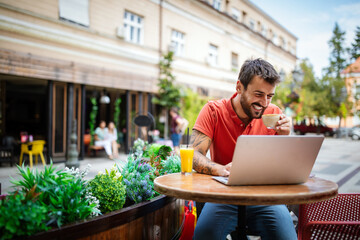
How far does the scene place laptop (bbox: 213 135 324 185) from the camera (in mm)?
1479

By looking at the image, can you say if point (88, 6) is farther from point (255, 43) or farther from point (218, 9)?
point (255, 43)

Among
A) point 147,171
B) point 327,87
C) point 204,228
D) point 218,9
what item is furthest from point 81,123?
point 327,87

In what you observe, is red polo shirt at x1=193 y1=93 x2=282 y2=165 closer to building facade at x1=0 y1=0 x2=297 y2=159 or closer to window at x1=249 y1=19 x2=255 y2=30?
building facade at x1=0 y1=0 x2=297 y2=159

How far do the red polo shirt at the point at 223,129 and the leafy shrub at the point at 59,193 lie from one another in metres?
1.11

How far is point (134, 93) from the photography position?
474 inches

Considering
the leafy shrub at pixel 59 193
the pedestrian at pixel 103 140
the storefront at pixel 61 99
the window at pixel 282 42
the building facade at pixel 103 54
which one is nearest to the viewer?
the leafy shrub at pixel 59 193

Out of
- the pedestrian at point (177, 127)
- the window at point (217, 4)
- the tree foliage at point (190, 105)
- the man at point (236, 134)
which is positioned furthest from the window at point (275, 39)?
the man at point (236, 134)

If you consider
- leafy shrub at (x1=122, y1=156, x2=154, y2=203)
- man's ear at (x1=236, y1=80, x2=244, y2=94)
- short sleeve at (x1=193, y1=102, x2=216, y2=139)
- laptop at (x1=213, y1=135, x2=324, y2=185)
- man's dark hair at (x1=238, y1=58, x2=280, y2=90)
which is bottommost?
leafy shrub at (x1=122, y1=156, x2=154, y2=203)

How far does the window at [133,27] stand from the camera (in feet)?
37.8

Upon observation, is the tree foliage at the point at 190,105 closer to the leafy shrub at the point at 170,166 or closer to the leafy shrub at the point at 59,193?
the leafy shrub at the point at 170,166

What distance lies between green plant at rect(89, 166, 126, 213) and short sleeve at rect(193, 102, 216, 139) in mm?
814

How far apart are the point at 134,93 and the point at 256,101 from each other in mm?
10152

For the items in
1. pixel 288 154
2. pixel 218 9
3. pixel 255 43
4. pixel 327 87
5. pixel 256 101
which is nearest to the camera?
pixel 288 154

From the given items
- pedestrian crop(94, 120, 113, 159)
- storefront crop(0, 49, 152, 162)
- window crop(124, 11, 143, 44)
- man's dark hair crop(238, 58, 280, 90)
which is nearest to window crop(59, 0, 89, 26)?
storefront crop(0, 49, 152, 162)
